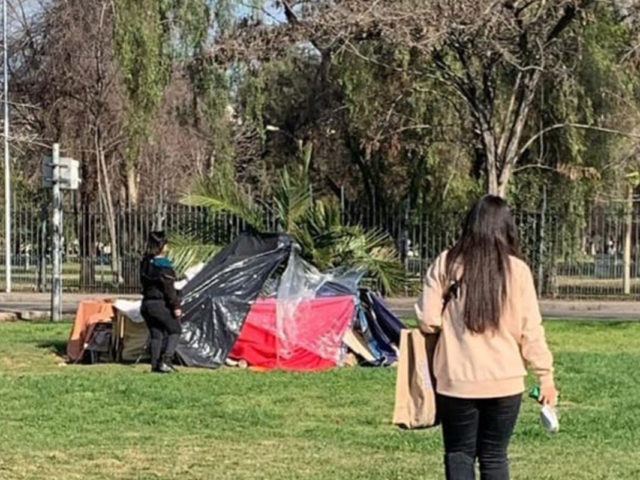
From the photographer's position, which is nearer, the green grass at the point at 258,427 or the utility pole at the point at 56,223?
the green grass at the point at 258,427

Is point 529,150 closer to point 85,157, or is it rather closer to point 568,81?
point 568,81

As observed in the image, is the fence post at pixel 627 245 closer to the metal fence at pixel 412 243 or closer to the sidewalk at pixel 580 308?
the metal fence at pixel 412 243

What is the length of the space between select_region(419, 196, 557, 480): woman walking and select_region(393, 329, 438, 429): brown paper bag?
0.06 metres

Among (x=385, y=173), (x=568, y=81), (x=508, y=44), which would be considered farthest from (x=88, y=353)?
(x=385, y=173)

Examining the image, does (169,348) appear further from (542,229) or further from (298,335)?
(542,229)

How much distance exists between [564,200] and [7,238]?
53.0ft

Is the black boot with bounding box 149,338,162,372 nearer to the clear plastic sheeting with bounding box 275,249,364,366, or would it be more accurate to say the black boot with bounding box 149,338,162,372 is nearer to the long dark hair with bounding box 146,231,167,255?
the long dark hair with bounding box 146,231,167,255

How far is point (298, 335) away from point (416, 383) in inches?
351

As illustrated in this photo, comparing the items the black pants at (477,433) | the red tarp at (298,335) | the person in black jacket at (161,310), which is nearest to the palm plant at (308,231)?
the red tarp at (298,335)

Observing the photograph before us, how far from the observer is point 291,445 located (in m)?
8.86

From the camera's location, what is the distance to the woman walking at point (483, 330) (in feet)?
17.7

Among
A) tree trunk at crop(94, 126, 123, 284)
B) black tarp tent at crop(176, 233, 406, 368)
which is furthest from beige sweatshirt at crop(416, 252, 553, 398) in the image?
tree trunk at crop(94, 126, 123, 284)

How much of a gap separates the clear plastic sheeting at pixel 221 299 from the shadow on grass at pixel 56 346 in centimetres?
226

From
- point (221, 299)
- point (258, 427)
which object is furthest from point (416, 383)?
point (221, 299)
